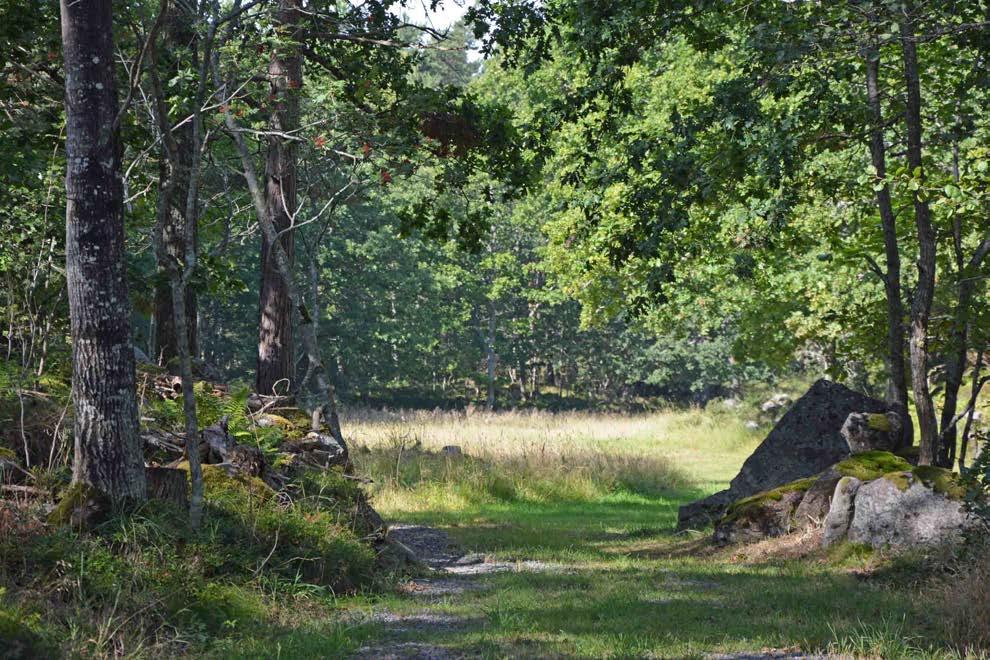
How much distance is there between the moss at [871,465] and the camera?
36.3 feet

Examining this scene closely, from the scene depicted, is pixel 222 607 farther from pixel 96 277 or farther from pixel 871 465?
pixel 871 465

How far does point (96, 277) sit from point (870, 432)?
32.5ft

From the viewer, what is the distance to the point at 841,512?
10852 millimetres

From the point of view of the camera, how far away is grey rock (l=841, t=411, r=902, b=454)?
13016 mm

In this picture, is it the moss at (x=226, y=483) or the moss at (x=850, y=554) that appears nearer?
the moss at (x=226, y=483)

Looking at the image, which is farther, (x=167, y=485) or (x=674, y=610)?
(x=167, y=485)

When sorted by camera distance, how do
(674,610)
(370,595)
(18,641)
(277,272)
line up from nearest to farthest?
(18,641), (674,610), (370,595), (277,272)

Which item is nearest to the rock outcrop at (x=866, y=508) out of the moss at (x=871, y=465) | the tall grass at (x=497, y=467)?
the moss at (x=871, y=465)

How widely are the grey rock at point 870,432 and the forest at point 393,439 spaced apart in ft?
0.18

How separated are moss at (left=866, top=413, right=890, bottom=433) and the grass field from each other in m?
2.65

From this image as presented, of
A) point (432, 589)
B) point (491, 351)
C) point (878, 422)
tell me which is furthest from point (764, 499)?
point (491, 351)

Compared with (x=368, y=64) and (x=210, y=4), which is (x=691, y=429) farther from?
(x=210, y=4)

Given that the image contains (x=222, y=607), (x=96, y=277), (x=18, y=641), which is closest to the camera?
(x=18, y=641)

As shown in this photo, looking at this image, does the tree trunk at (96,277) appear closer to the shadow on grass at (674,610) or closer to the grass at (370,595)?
the grass at (370,595)
